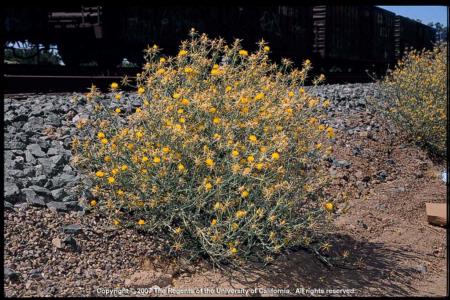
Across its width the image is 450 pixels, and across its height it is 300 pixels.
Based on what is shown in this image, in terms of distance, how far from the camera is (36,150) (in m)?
5.04

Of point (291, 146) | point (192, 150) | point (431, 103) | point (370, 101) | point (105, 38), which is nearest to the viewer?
point (192, 150)

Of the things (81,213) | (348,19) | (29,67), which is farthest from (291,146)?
(348,19)

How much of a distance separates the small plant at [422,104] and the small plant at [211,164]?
4.07m

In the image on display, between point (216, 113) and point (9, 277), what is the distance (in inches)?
66.2

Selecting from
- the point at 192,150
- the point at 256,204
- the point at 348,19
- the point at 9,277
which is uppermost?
the point at 348,19

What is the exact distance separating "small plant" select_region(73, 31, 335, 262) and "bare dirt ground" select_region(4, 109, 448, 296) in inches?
6.2

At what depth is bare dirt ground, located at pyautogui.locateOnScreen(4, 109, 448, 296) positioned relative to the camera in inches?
139

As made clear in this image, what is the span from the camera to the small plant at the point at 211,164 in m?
3.56

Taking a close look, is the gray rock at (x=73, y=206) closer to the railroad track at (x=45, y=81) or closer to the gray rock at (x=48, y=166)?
the gray rock at (x=48, y=166)

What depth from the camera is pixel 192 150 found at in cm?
369

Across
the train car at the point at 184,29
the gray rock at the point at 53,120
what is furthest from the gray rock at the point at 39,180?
the train car at the point at 184,29

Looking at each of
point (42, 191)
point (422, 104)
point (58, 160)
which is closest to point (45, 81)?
point (58, 160)

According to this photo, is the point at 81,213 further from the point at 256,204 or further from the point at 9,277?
the point at 256,204

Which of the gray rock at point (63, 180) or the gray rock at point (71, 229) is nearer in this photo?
the gray rock at point (71, 229)
